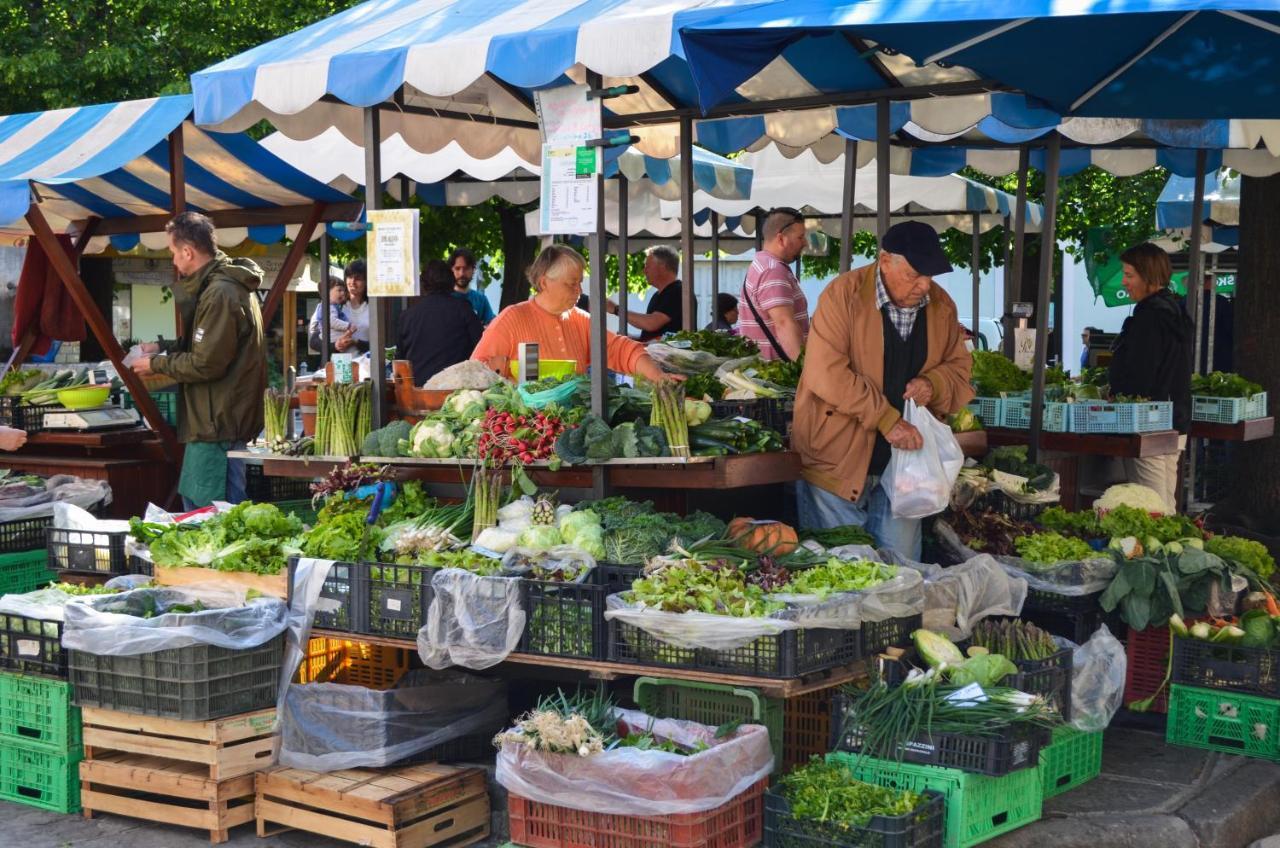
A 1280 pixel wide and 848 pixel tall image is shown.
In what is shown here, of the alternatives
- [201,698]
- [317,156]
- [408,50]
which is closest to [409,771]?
[201,698]

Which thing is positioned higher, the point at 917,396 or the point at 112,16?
the point at 112,16

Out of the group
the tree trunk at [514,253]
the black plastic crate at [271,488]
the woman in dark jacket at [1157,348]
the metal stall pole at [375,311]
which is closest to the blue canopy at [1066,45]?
the woman in dark jacket at [1157,348]

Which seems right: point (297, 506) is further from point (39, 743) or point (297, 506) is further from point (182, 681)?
point (182, 681)

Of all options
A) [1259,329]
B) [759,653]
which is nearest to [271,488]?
[759,653]

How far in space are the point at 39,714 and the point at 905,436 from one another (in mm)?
3807

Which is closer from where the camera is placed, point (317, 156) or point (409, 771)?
point (409, 771)

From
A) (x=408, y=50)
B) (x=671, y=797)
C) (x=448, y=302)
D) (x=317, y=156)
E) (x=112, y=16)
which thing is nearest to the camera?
(x=671, y=797)

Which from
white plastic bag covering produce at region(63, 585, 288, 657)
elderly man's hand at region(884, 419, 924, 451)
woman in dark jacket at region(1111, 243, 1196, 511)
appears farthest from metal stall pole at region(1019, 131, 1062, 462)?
white plastic bag covering produce at region(63, 585, 288, 657)

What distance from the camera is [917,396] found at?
657cm

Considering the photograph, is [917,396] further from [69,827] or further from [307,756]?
[69,827]

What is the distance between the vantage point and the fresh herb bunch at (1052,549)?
6703 millimetres

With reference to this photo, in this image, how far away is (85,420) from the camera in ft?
29.1

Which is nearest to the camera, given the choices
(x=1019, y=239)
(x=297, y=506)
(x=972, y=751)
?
(x=972, y=751)

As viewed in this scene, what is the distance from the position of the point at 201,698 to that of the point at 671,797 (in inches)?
77.8
